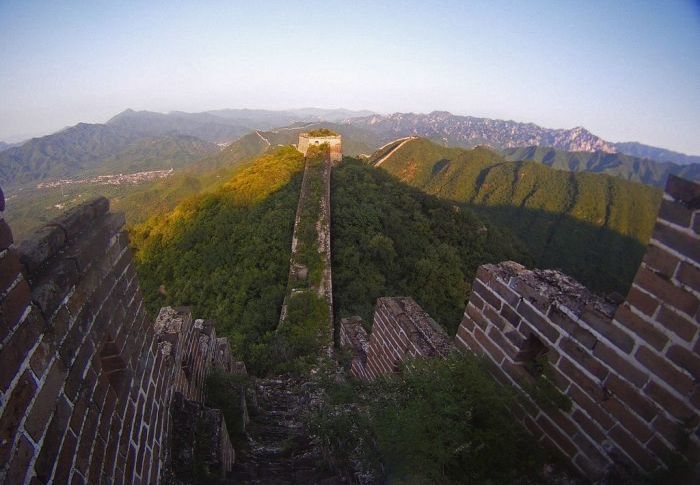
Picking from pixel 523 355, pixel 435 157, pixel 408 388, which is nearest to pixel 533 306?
pixel 523 355

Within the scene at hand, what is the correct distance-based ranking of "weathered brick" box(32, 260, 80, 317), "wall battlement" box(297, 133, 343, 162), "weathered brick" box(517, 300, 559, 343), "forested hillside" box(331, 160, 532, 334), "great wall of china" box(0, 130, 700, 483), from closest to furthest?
"great wall of china" box(0, 130, 700, 483)
"weathered brick" box(32, 260, 80, 317)
"weathered brick" box(517, 300, 559, 343)
"forested hillside" box(331, 160, 532, 334)
"wall battlement" box(297, 133, 343, 162)

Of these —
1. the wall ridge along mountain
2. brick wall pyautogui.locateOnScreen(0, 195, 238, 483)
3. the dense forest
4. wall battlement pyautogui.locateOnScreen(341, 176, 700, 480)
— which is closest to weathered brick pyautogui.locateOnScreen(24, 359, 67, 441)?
brick wall pyautogui.locateOnScreen(0, 195, 238, 483)

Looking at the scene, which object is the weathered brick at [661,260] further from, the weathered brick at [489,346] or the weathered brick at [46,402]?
the weathered brick at [46,402]

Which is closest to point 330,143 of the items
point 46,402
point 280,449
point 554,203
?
point 280,449

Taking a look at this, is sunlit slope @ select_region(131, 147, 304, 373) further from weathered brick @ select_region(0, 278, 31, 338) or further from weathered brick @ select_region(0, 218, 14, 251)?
weathered brick @ select_region(0, 218, 14, 251)

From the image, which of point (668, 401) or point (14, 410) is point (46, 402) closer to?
point (14, 410)

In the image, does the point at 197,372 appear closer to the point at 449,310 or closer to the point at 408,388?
the point at 408,388
